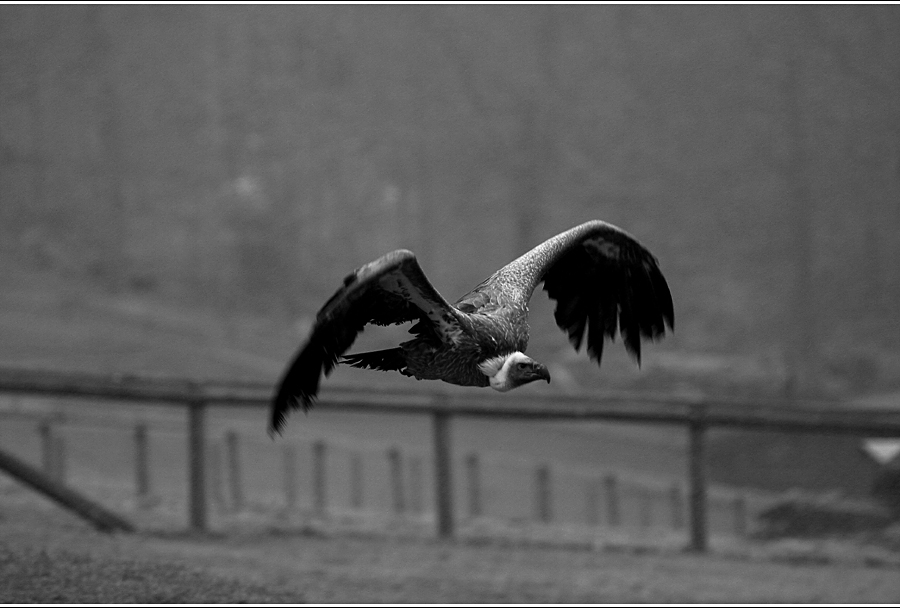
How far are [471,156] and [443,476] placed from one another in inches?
917

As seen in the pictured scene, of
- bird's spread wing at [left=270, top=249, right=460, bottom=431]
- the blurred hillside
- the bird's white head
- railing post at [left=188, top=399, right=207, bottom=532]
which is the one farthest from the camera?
the blurred hillside

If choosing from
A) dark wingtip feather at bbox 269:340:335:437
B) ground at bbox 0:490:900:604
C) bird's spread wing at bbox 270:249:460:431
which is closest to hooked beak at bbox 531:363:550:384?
bird's spread wing at bbox 270:249:460:431

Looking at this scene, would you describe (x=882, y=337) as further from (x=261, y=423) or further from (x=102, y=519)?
(x=102, y=519)

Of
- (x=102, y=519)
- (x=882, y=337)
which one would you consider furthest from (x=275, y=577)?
(x=882, y=337)

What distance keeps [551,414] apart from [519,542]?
1.05m

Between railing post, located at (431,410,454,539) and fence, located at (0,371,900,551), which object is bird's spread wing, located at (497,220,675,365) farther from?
railing post, located at (431,410,454,539)

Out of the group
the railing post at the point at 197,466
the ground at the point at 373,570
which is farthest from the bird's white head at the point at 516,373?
the railing post at the point at 197,466

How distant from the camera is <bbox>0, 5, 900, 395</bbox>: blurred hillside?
2623 centimetres

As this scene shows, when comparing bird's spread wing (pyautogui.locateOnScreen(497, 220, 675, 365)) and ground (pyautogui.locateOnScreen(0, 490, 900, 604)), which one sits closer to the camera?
ground (pyautogui.locateOnScreen(0, 490, 900, 604))

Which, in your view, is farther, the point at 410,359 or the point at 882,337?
the point at 882,337

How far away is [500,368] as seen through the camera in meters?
4.73

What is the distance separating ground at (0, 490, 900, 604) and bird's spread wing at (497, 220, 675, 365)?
1745 mm

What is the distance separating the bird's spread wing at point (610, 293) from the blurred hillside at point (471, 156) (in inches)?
679

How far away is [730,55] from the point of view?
1123 inches
